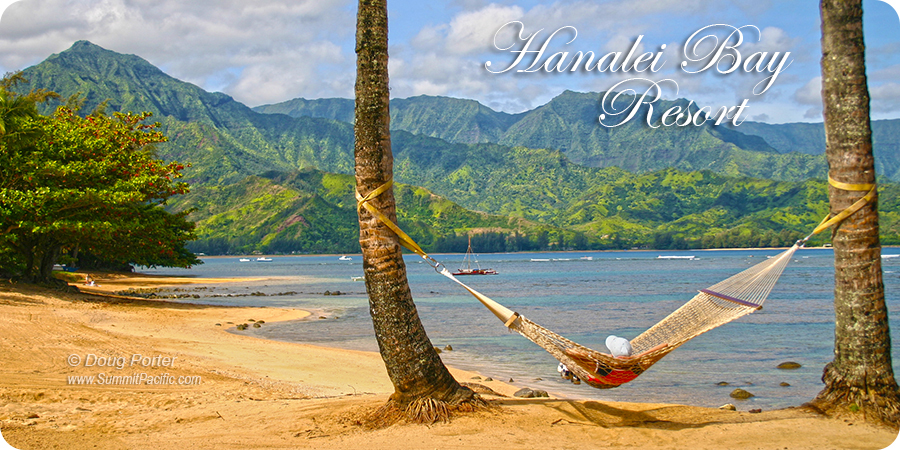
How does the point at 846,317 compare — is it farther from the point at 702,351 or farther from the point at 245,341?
the point at 245,341

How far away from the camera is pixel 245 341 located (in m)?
14.0

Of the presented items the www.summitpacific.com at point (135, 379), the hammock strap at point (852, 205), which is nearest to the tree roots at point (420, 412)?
the hammock strap at point (852, 205)

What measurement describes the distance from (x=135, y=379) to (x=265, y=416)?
10.7ft

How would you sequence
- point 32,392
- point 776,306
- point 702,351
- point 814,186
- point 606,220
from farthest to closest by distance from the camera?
point 606,220, point 814,186, point 776,306, point 702,351, point 32,392

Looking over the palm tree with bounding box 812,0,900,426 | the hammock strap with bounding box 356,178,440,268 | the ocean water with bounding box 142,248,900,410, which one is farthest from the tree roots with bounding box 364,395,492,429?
the ocean water with bounding box 142,248,900,410

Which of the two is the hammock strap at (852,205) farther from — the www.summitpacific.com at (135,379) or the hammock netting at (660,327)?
the www.summitpacific.com at (135,379)

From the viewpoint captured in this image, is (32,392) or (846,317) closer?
(846,317)

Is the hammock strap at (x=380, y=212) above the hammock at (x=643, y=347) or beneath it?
above

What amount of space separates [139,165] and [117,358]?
12318 mm

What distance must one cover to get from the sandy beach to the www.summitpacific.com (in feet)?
0.06

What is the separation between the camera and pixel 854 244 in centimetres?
584

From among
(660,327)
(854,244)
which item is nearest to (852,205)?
(854,244)

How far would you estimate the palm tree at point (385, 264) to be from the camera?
5691 mm

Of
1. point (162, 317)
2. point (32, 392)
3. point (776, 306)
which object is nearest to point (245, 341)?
point (162, 317)
